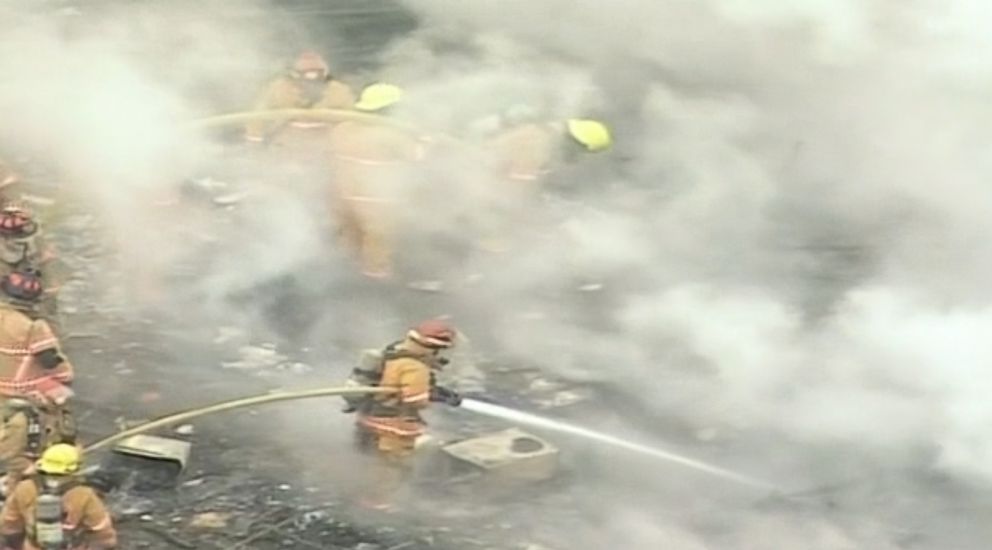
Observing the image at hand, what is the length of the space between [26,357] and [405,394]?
1.03 m

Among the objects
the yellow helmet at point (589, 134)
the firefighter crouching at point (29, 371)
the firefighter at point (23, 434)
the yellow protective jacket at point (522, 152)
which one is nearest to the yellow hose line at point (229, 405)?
the firefighter crouching at point (29, 371)

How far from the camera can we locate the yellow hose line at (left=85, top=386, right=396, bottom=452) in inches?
203

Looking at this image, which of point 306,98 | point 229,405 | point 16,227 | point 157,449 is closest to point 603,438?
point 229,405

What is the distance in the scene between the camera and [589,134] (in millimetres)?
7262

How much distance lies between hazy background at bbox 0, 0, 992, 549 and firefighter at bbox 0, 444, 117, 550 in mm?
1262

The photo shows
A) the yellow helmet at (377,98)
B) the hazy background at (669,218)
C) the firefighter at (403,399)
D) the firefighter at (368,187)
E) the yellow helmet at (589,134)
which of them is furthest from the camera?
the yellow helmet at (589,134)

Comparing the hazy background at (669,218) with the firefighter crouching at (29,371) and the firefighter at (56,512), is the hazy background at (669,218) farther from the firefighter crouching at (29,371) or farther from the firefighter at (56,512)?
the firefighter at (56,512)

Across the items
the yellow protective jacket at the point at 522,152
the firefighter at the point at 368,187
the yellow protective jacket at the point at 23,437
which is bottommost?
the yellow protective jacket at the point at 23,437

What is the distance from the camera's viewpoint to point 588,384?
575 cm

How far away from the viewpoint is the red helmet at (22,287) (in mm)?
5148

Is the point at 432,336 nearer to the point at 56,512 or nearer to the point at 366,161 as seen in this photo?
the point at 56,512

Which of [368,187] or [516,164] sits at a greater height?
[516,164]

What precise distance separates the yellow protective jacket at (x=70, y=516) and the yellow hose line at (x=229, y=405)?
0.53 metres

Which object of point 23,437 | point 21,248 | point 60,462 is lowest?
point 60,462
